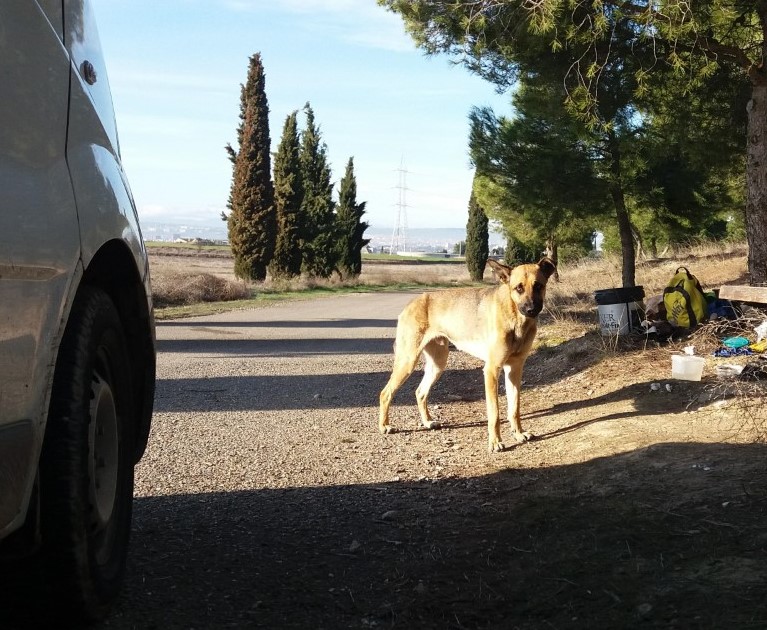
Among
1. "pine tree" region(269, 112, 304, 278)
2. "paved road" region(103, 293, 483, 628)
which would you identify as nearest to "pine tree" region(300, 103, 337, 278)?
"pine tree" region(269, 112, 304, 278)

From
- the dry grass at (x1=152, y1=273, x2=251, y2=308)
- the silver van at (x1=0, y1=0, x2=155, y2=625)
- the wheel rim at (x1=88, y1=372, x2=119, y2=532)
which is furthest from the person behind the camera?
the dry grass at (x1=152, y1=273, x2=251, y2=308)

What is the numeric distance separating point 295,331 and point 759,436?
1284 cm

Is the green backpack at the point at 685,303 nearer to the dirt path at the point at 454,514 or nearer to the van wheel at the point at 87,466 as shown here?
the dirt path at the point at 454,514

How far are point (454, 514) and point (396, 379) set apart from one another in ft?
9.24

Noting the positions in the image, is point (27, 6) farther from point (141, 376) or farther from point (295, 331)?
point (295, 331)

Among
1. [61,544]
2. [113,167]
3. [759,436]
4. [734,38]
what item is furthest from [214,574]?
[734,38]

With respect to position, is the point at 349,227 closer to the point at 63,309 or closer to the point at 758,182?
the point at 758,182

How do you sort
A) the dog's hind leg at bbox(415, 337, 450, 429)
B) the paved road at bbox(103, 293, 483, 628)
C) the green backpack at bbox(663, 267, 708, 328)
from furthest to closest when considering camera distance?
the green backpack at bbox(663, 267, 708, 328) → the dog's hind leg at bbox(415, 337, 450, 429) → the paved road at bbox(103, 293, 483, 628)

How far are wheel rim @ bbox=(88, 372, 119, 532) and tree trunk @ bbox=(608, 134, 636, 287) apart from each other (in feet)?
49.8

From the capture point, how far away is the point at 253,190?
41469 millimetres

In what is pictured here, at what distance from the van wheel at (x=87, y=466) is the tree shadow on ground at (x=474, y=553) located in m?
0.38

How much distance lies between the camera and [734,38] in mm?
11320

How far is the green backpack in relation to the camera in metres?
9.59

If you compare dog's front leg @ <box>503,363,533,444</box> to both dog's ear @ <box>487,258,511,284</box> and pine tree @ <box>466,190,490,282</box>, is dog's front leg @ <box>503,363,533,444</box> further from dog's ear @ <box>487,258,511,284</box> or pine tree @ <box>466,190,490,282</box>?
pine tree @ <box>466,190,490,282</box>
